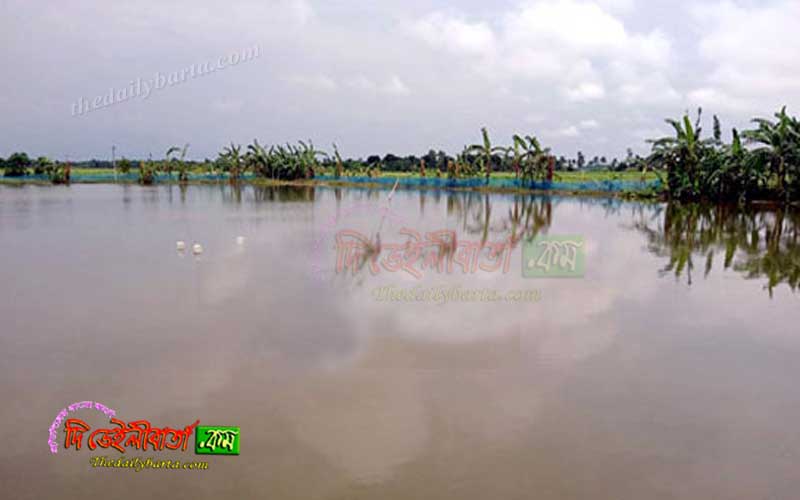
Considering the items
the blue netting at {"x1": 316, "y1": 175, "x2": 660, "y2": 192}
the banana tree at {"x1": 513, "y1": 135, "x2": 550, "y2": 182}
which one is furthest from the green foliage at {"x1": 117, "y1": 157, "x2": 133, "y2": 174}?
the banana tree at {"x1": 513, "y1": 135, "x2": 550, "y2": 182}

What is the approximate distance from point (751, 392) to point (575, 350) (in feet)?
4.49

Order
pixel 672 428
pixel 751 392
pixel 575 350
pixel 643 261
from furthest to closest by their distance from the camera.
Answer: pixel 643 261
pixel 575 350
pixel 751 392
pixel 672 428

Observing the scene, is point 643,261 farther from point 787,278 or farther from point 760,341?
point 760,341

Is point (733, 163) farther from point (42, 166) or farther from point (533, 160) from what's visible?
A: point (42, 166)

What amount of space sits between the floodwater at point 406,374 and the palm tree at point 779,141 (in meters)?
12.5

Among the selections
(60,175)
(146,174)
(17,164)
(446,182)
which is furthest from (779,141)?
(17,164)

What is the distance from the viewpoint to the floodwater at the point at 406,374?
305 centimetres

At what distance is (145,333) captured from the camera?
5.26 meters

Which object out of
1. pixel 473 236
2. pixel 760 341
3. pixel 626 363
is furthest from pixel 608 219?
pixel 626 363

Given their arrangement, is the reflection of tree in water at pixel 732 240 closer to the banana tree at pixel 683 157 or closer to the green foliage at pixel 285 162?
the banana tree at pixel 683 157

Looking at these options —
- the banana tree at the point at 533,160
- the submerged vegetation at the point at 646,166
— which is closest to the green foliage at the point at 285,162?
the submerged vegetation at the point at 646,166

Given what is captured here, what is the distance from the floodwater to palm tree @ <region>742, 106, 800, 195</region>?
1254 centimetres

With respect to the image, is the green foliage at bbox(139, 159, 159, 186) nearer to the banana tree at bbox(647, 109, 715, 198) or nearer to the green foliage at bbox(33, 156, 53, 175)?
the green foliage at bbox(33, 156, 53, 175)

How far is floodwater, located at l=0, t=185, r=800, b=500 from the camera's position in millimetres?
3051
